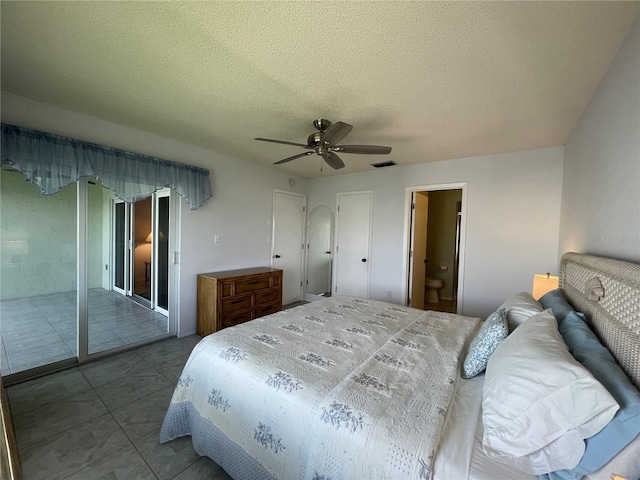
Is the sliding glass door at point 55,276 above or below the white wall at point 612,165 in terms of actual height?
below

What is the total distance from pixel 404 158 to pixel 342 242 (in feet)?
A: 5.90

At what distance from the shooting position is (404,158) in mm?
3635

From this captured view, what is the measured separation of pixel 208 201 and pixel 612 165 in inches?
150

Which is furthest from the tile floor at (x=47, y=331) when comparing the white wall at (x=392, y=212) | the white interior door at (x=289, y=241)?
the white interior door at (x=289, y=241)

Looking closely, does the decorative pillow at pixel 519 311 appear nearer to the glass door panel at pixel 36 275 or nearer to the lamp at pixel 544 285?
the lamp at pixel 544 285

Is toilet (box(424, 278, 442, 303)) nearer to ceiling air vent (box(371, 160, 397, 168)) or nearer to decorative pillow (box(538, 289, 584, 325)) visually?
ceiling air vent (box(371, 160, 397, 168))

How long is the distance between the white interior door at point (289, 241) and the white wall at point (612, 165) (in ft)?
12.3

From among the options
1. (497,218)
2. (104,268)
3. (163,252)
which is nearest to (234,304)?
(163,252)

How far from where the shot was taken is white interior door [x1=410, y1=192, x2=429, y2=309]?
403 cm

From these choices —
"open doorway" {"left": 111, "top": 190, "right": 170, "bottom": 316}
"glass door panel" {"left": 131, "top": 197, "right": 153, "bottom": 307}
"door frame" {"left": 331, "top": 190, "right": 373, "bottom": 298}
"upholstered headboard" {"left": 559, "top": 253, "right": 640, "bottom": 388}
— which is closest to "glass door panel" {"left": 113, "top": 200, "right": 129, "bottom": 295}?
"open doorway" {"left": 111, "top": 190, "right": 170, "bottom": 316}

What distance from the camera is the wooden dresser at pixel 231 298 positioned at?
3.21 m

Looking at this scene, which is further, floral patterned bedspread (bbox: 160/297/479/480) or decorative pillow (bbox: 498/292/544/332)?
decorative pillow (bbox: 498/292/544/332)

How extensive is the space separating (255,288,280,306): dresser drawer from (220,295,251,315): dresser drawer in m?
0.15

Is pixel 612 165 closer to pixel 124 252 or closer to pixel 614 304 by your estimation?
pixel 614 304
